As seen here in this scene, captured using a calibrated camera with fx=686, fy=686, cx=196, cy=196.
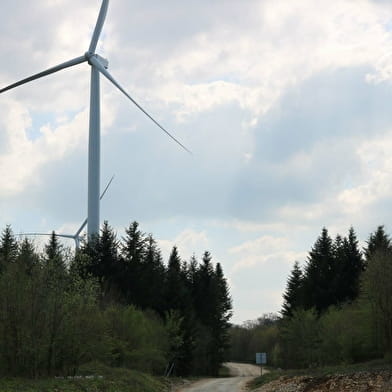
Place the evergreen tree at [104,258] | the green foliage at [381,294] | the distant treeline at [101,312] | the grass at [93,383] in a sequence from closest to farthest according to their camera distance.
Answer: the grass at [93,383] < the distant treeline at [101,312] < the green foliage at [381,294] < the evergreen tree at [104,258]

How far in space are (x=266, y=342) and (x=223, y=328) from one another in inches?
626

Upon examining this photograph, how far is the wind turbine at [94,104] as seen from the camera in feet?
178

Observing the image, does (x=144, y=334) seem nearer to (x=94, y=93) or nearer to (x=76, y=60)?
(x=94, y=93)

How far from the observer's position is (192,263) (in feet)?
305

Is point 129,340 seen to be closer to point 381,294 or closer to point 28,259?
point 28,259

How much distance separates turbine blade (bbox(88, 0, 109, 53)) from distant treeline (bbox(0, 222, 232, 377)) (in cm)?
1816

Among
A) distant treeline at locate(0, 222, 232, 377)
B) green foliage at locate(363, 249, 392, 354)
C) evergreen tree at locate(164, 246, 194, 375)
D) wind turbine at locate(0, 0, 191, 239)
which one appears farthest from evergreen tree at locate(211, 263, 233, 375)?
green foliage at locate(363, 249, 392, 354)

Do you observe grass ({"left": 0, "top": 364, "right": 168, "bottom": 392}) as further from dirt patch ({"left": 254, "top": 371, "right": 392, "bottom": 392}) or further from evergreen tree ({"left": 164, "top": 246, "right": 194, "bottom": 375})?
evergreen tree ({"left": 164, "top": 246, "right": 194, "bottom": 375})

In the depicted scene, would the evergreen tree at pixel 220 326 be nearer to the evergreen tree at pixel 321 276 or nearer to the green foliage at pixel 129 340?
the evergreen tree at pixel 321 276

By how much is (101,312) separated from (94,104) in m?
20.6

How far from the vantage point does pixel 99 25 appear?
58.3 m

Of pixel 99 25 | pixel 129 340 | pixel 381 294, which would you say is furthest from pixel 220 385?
pixel 99 25

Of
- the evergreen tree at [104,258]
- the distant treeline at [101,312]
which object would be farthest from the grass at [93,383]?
the evergreen tree at [104,258]

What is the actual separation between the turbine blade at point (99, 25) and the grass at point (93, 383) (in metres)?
29.2
